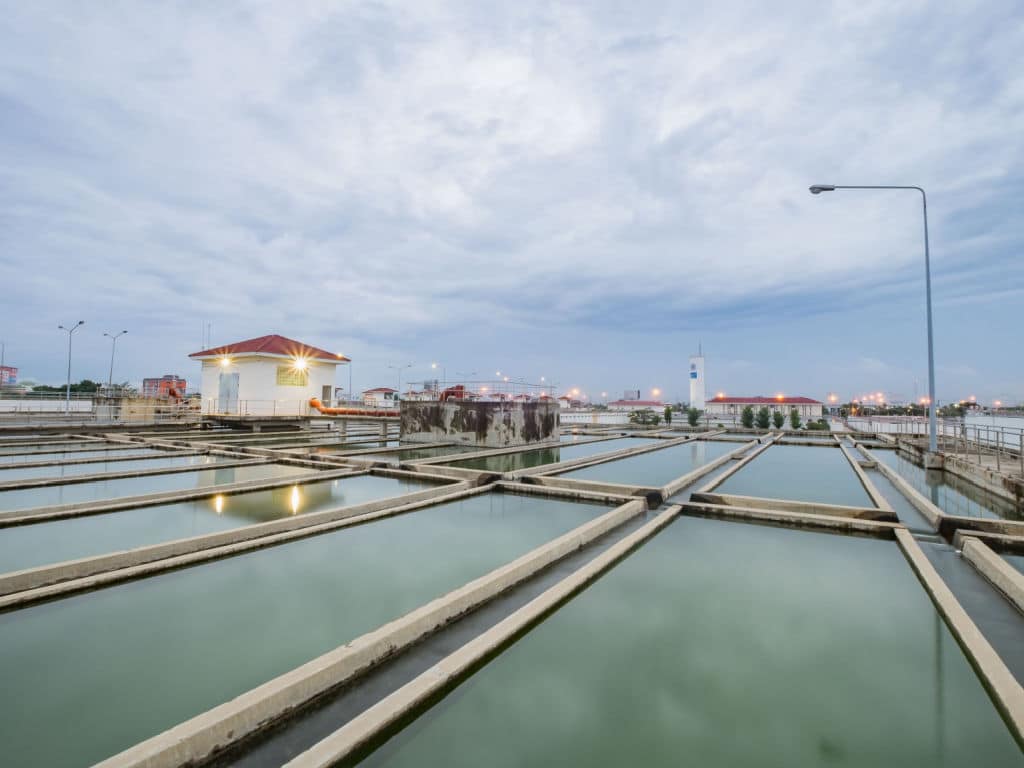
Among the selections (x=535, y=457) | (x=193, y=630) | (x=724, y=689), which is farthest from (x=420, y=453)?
(x=724, y=689)

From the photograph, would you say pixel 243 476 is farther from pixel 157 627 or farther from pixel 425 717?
pixel 425 717

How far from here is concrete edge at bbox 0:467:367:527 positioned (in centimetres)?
687

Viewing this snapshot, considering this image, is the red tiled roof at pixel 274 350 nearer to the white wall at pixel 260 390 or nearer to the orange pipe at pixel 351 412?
the white wall at pixel 260 390

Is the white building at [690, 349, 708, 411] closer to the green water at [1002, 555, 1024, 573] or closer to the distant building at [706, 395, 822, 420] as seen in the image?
the distant building at [706, 395, 822, 420]

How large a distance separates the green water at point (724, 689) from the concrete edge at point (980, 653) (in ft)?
0.25

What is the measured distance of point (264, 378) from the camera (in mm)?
24531

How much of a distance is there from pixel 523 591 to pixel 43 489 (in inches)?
388

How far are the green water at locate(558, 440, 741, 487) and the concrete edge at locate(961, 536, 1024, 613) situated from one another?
5.22 meters

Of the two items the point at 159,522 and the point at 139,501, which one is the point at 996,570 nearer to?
the point at 159,522

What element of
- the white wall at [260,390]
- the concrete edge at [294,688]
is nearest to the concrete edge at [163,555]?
the concrete edge at [294,688]

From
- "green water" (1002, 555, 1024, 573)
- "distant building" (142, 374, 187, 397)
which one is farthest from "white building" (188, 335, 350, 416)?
"green water" (1002, 555, 1024, 573)

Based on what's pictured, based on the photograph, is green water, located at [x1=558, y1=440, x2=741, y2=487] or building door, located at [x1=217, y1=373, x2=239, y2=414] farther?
building door, located at [x1=217, y1=373, x2=239, y2=414]

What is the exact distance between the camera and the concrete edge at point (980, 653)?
2881 millimetres

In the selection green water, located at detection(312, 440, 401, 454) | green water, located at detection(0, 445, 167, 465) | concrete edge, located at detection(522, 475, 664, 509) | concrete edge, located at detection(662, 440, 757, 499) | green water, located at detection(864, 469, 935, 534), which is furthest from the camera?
green water, located at detection(312, 440, 401, 454)
